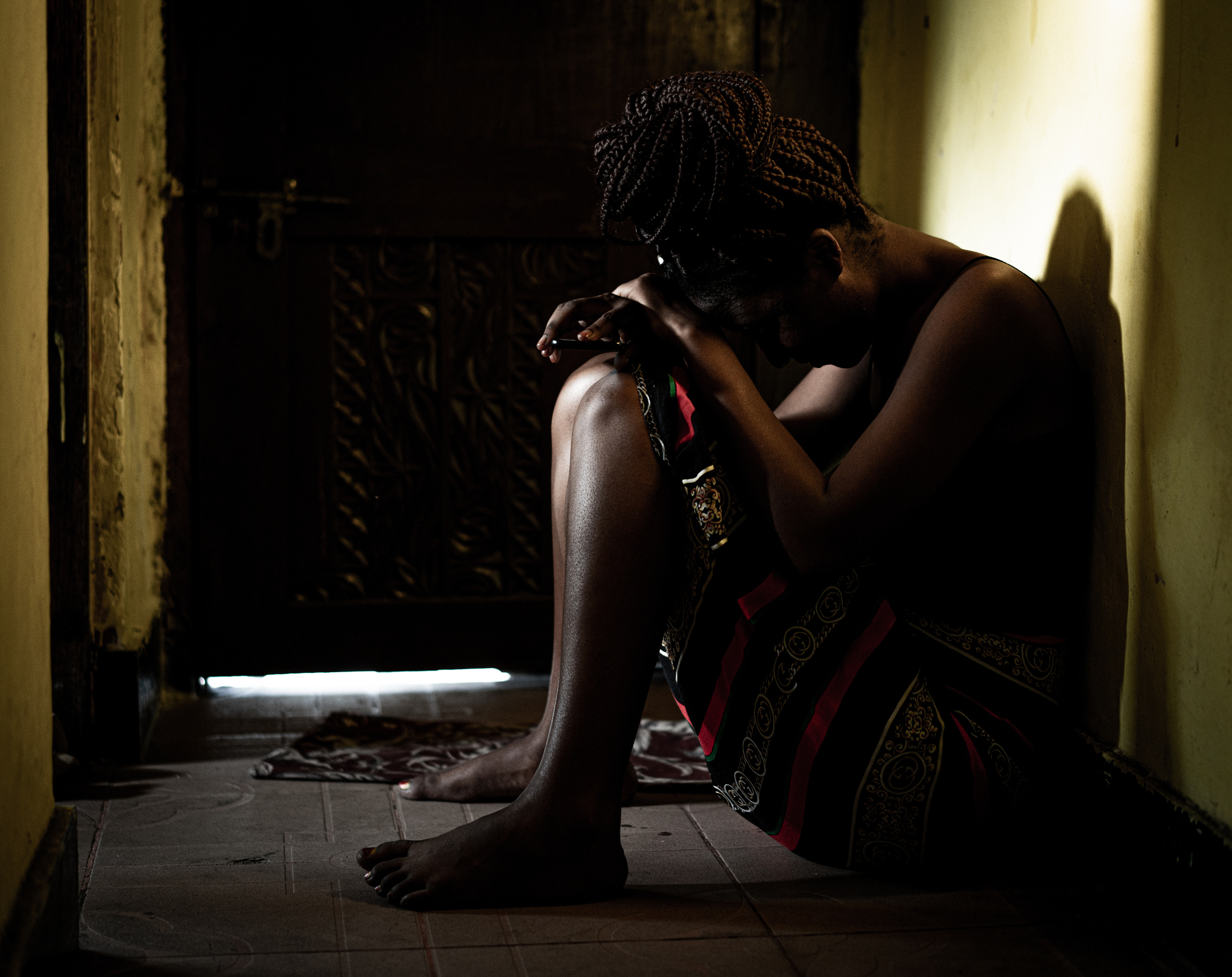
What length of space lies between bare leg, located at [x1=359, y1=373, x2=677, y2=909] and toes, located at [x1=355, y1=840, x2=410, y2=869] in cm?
6

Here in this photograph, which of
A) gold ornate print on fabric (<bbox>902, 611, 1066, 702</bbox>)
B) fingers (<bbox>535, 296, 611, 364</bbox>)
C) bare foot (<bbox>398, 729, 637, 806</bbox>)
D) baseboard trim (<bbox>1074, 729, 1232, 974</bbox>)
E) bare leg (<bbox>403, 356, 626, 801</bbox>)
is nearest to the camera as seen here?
baseboard trim (<bbox>1074, 729, 1232, 974</bbox>)

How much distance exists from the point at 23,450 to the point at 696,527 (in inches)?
30.5

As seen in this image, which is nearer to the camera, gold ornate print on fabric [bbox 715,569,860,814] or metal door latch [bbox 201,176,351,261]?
gold ornate print on fabric [bbox 715,569,860,814]

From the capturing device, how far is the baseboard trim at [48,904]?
1188 millimetres

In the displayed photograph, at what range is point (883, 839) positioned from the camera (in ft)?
5.16

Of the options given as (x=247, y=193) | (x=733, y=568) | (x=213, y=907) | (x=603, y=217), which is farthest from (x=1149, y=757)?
(x=247, y=193)

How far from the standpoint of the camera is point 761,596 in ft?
5.09

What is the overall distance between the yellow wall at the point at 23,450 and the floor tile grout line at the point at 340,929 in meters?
0.35

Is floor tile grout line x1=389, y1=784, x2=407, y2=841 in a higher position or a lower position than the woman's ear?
lower

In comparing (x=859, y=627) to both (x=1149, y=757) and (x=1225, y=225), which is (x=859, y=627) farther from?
(x=1225, y=225)

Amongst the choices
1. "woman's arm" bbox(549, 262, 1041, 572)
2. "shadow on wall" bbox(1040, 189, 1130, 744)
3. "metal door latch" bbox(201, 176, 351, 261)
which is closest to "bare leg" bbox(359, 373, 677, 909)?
"woman's arm" bbox(549, 262, 1041, 572)

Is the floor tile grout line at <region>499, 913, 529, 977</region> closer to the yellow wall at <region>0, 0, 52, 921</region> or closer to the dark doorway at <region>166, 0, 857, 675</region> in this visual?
the yellow wall at <region>0, 0, 52, 921</region>

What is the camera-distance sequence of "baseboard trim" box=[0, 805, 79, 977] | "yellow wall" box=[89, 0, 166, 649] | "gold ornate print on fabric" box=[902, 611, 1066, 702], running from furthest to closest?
1. "yellow wall" box=[89, 0, 166, 649]
2. "gold ornate print on fabric" box=[902, 611, 1066, 702]
3. "baseboard trim" box=[0, 805, 79, 977]

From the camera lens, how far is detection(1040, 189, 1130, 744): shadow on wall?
163cm
